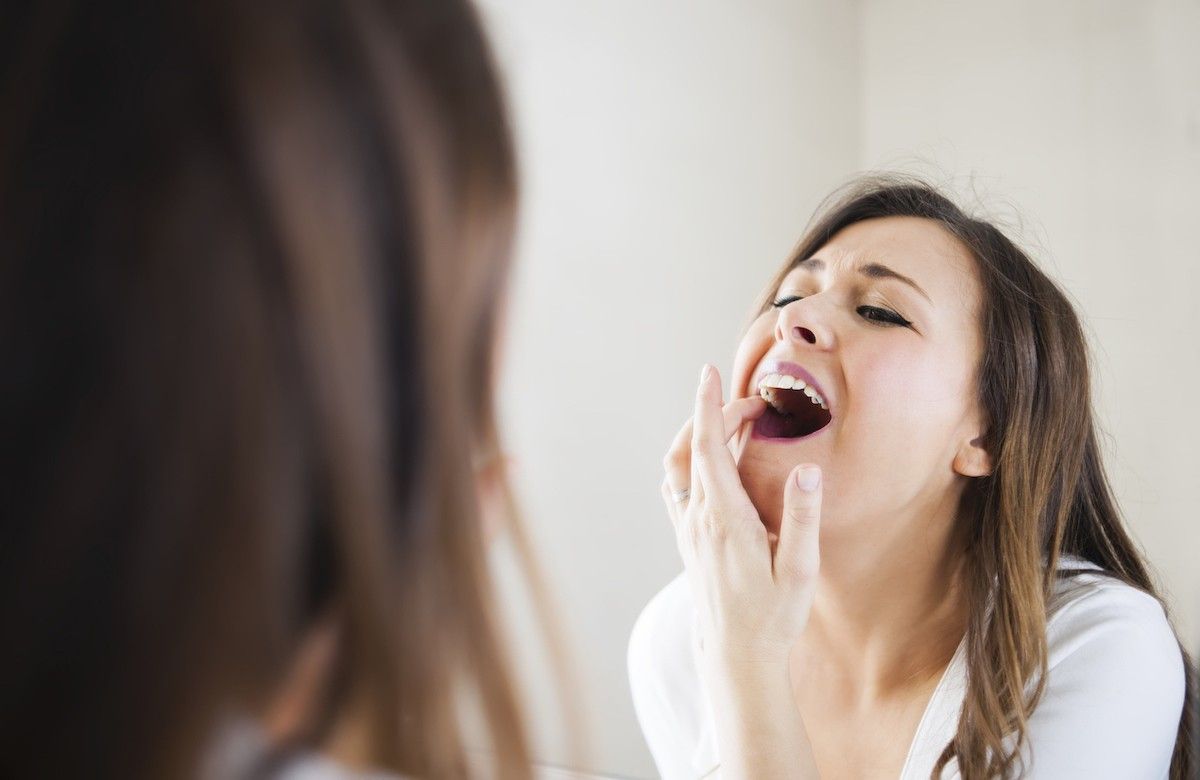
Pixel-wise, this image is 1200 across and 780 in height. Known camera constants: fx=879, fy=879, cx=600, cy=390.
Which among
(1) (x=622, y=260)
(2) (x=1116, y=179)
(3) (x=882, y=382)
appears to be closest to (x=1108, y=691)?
(3) (x=882, y=382)

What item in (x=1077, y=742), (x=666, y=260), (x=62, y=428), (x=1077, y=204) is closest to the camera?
(x=62, y=428)

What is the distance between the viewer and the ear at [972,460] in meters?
1.14

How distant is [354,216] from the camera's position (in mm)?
349

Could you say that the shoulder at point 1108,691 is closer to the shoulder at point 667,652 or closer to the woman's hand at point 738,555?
the woman's hand at point 738,555

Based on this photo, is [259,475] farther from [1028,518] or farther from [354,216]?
[1028,518]

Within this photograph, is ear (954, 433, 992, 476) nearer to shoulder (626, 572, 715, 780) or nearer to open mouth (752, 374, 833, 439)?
open mouth (752, 374, 833, 439)

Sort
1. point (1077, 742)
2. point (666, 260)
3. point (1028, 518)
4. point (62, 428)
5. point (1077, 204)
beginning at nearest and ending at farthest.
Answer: point (62, 428), point (1077, 742), point (1028, 518), point (666, 260), point (1077, 204)

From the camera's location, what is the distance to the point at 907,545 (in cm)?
117

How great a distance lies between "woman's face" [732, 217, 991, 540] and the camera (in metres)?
1.07

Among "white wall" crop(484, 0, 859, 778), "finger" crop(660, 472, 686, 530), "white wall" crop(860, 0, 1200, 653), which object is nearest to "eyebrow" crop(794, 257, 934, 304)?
"finger" crop(660, 472, 686, 530)

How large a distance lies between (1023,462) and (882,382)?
0.77 feet

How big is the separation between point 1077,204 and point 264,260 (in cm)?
248

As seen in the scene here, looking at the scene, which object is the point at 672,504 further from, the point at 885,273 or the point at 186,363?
the point at 186,363

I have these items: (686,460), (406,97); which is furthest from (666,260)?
(406,97)
